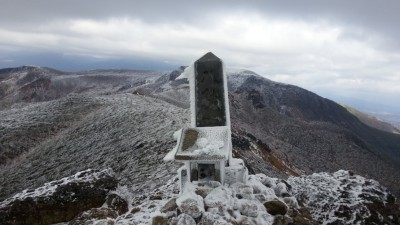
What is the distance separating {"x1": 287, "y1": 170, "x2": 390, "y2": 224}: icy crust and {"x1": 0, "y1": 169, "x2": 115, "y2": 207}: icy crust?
541 inches

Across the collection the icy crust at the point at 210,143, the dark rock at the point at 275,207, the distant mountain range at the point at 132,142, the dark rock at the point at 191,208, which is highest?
the icy crust at the point at 210,143

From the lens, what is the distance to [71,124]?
49.7 metres

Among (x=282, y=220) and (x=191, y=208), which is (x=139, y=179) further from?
(x=282, y=220)

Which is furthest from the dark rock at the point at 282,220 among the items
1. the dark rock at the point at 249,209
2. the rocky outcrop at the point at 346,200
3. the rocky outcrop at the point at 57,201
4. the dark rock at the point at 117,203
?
the dark rock at the point at 117,203

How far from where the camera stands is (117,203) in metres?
22.3

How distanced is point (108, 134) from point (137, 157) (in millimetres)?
10925

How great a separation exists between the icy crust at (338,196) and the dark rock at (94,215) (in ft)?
39.3

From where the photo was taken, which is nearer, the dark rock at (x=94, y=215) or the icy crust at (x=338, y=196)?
the dark rock at (x=94, y=215)

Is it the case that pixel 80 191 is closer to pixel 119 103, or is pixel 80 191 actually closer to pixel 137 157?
pixel 137 157

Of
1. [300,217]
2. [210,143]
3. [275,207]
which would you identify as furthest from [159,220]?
[300,217]

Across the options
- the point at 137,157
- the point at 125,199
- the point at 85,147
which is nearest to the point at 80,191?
the point at 125,199

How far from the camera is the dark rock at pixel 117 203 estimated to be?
21.9 m

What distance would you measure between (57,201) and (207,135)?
10.8 meters

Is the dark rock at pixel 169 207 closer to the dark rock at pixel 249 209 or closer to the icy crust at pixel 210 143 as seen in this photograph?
the icy crust at pixel 210 143
